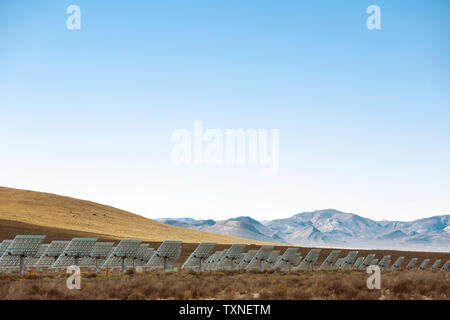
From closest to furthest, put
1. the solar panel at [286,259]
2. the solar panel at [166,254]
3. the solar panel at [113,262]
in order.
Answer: the solar panel at [113,262] → the solar panel at [166,254] → the solar panel at [286,259]

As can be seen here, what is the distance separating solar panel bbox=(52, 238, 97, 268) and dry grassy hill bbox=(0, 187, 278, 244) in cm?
4621

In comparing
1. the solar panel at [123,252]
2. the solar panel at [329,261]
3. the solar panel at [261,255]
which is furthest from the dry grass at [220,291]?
the solar panel at [329,261]

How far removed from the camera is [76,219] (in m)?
99.3

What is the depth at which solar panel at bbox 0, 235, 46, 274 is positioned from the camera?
25734 mm

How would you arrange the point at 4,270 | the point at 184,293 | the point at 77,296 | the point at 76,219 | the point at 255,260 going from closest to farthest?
1. the point at 77,296
2. the point at 184,293
3. the point at 4,270
4. the point at 255,260
5. the point at 76,219

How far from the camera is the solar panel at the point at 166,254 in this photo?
98.6 ft

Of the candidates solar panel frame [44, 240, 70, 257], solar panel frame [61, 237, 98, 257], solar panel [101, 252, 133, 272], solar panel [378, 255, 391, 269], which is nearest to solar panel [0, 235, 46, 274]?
solar panel frame [61, 237, 98, 257]

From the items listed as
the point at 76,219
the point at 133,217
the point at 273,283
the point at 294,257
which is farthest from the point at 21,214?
the point at 273,283

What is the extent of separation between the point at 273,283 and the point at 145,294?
223 inches

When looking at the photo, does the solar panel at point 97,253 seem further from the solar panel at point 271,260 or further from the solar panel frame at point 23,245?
the solar panel at point 271,260

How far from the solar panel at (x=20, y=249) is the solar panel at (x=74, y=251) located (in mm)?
1529

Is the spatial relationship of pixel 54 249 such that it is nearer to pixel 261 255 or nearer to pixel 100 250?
pixel 100 250
